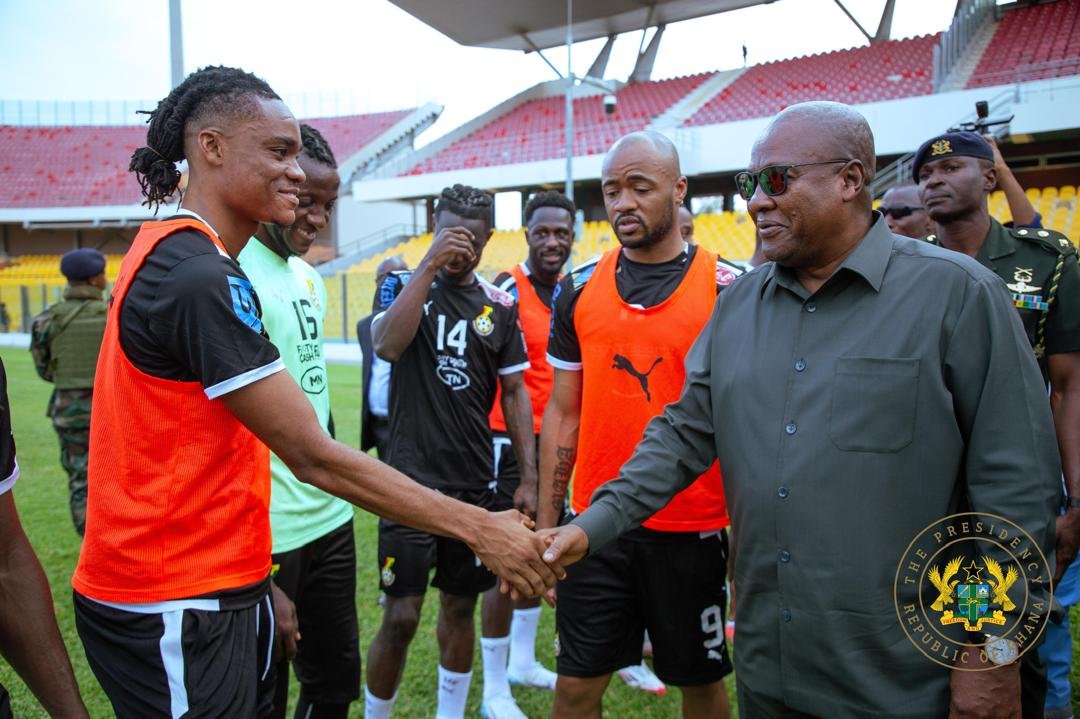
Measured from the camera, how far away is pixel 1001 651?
1955 mm

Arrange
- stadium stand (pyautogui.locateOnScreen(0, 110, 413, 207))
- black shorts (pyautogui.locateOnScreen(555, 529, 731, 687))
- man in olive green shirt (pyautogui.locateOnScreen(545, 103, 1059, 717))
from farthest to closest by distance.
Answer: stadium stand (pyautogui.locateOnScreen(0, 110, 413, 207)) < black shorts (pyautogui.locateOnScreen(555, 529, 731, 687)) < man in olive green shirt (pyautogui.locateOnScreen(545, 103, 1059, 717))

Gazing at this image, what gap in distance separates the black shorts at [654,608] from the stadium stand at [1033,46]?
2012cm

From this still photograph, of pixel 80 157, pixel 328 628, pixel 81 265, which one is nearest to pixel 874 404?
pixel 328 628

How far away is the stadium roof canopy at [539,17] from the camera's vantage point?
29.8 m

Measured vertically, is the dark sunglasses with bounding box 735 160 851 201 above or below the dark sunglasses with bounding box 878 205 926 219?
above

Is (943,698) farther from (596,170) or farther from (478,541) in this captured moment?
(596,170)

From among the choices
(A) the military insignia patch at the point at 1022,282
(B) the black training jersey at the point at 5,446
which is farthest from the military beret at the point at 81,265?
(A) the military insignia patch at the point at 1022,282

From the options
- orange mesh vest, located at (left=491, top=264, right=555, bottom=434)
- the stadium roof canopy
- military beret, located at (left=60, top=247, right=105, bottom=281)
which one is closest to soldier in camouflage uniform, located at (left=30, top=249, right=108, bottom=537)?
military beret, located at (left=60, top=247, right=105, bottom=281)

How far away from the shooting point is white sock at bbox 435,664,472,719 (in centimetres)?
388

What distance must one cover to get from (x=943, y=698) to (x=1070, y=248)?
2.42 m

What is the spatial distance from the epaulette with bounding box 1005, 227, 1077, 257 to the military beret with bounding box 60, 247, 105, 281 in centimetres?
705

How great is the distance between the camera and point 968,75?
22188 millimetres

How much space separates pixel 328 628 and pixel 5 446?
1.72 metres
